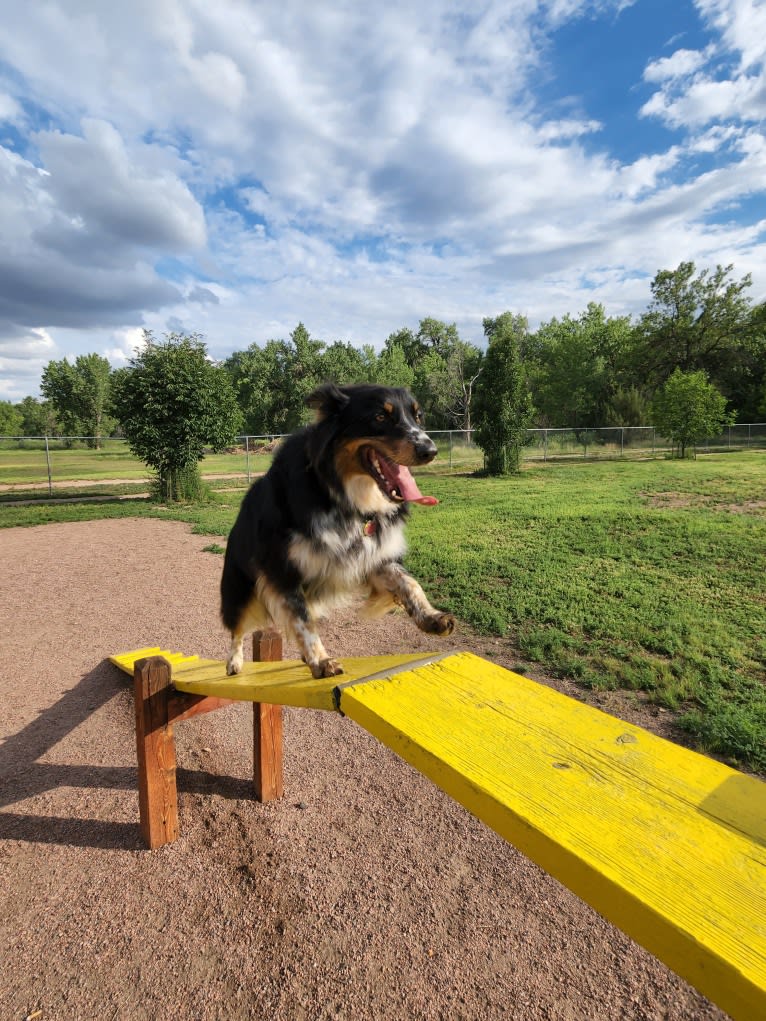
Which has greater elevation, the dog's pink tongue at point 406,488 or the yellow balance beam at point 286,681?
the dog's pink tongue at point 406,488

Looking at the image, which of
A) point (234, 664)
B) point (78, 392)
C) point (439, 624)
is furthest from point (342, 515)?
point (78, 392)

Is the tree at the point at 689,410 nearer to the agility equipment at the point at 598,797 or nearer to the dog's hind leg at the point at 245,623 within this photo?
the dog's hind leg at the point at 245,623

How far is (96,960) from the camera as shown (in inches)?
90.7

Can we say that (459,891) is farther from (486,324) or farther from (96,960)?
(486,324)

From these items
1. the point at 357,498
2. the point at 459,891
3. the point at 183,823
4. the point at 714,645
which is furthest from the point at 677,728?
the point at 183,823

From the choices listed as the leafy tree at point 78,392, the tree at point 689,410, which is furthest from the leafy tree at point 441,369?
the leafy tree at point 78,392

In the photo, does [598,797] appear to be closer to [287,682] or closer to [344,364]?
[287,682]

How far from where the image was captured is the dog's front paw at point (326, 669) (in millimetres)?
2311

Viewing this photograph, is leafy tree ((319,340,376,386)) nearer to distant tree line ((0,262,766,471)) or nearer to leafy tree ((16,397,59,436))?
distant tree line ((0,262,766,471))

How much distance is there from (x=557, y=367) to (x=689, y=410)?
89.1 ft

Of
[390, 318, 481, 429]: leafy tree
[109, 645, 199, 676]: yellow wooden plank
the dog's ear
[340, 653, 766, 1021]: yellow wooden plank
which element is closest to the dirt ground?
[109, 645, 199, 676]: yellow wooden plank

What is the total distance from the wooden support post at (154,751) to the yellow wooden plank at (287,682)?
0.12m

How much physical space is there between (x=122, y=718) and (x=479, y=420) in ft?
54.7

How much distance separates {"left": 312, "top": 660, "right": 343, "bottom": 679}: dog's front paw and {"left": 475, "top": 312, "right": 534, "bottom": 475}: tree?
17.1 meters
